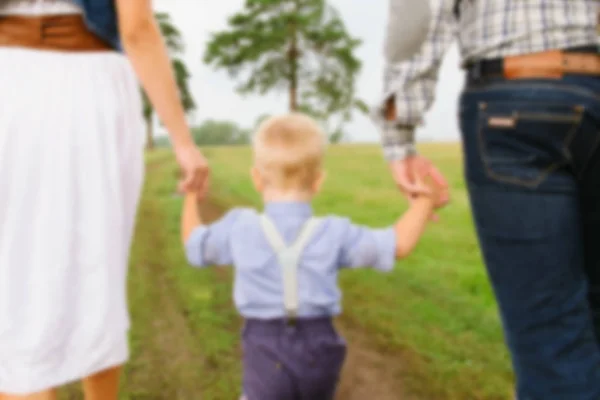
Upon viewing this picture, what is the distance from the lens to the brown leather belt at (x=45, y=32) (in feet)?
8.42

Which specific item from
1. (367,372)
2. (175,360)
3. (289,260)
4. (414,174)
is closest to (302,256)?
(289,260)

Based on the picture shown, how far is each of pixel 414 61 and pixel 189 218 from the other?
3.02 feet

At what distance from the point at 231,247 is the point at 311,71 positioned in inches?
1230

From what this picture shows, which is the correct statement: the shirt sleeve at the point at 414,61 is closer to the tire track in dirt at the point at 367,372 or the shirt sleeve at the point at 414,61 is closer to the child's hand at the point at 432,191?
the child's hand at the point at 432,191

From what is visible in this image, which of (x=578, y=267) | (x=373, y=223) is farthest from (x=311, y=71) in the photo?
(x=578, y=267)

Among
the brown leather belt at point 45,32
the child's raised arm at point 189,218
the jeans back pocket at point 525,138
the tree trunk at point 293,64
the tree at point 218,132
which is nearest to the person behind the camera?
the jeans back pocket at point 525,138

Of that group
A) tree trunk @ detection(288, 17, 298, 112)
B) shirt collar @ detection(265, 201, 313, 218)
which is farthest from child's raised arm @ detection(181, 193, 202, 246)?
tree trunk @ detection(288, 17, 298, 112)

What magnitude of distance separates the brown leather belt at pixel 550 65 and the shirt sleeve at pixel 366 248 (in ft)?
2.18

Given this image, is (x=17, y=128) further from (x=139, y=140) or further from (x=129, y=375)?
(x=129, y=375)

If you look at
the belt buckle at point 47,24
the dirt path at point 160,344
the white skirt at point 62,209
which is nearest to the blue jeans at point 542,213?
the white skirt at point 62,209

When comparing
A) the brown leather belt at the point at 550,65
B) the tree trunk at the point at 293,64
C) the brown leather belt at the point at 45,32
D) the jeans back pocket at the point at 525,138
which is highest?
the brown leather belt at the point at 45,32

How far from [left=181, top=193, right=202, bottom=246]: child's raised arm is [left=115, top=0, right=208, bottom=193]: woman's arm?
36 millimetres

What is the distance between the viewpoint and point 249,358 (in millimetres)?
2559

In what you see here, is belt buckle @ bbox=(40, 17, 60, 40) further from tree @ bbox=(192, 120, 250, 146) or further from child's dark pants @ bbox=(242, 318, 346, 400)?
tree @ bbox=(192, 120, 250, 146)
